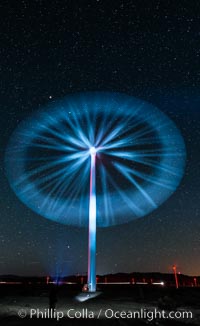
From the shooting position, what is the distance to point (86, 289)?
95.0 ft

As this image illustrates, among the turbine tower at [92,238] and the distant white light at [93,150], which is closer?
the turbine tower at [92,238]

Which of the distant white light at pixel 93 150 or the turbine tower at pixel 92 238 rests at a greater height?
the distant white light at pixel 93 150

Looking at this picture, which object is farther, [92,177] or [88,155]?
[88,155]

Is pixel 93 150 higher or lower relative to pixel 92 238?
higher

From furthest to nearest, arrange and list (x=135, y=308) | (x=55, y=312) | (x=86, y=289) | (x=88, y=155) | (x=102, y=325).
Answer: (x=88, y=155) → (x=86, y=289) → (x=135, y=308) → (x=55, y=312) → (x=102, y=325)

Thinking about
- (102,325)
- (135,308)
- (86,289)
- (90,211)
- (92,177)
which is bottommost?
(102,325)

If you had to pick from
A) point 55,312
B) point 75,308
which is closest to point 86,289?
point 75,308

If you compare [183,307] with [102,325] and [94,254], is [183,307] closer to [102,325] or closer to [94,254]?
[102,325]

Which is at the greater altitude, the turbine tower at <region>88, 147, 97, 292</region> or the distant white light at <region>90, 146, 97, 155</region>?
the distant white light at <region>90, 146, 97, 155</region>

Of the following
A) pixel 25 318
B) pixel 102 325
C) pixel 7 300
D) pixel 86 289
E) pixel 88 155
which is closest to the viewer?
pixel 102 325

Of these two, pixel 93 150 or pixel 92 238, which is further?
pixel 93 150

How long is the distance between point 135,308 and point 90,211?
15792mm

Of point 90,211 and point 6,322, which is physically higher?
point 90,211

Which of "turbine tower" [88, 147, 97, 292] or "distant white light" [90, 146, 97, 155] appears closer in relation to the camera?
"turbine tower" [88, 147, 97, 292]
